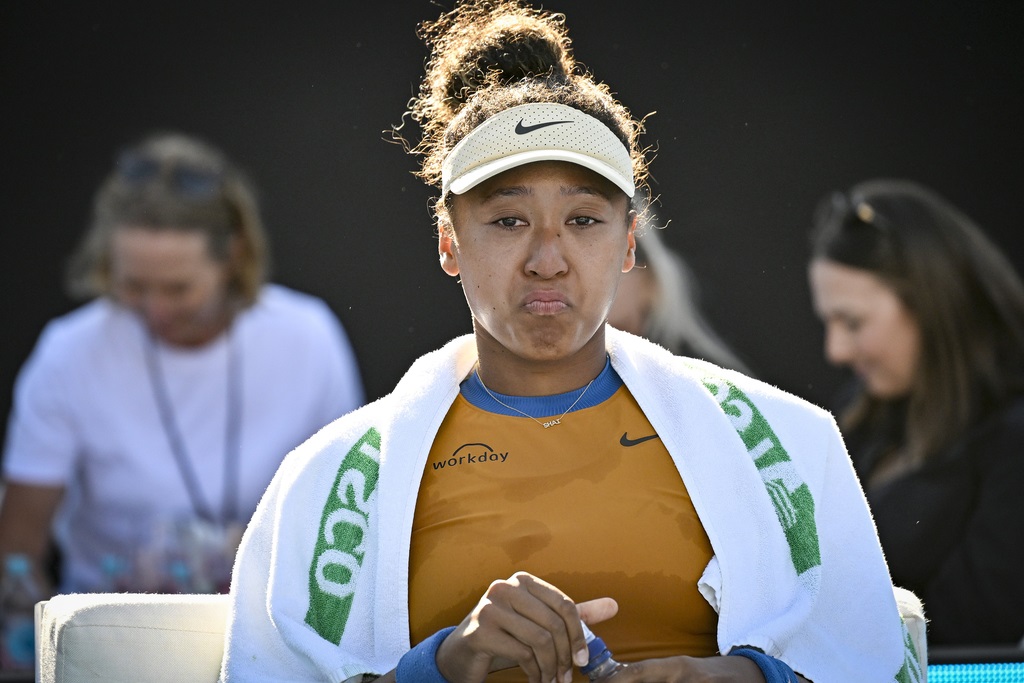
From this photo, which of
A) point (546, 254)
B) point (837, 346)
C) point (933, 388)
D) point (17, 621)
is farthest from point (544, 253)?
point (17, 621)

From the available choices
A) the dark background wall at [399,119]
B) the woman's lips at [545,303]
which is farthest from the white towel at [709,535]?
the dark background wall at [399,119]

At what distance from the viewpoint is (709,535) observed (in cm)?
201

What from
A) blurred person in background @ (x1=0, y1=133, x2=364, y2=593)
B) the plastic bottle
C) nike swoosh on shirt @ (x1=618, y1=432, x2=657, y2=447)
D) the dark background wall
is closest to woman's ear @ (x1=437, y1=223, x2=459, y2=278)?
nike swoosh on shirt @ (x1=618, y1=432, x2=657, y2=447)

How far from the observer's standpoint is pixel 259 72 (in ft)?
12.7

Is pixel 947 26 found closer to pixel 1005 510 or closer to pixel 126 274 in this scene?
pixel 1005 510

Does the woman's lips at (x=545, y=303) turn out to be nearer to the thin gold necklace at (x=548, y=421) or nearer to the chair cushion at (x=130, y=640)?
the thin gold necklace at (x=548, y=421)

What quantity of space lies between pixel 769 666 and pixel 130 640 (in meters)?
1.00

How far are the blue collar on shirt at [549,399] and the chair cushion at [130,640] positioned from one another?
0.57m

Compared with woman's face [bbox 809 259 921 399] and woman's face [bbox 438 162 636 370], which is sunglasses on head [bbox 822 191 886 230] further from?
woman's face [bbox 438 162 636 370]

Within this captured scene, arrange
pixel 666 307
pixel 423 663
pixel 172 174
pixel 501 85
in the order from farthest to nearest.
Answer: pixel 666 307 → pixel 172 174 → pixel 501 85 → pixel 423 663

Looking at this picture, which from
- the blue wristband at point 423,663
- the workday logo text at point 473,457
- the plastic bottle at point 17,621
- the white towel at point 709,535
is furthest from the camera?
the plastic bottle at point 17,621

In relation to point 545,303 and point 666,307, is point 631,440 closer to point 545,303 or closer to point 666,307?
point 545,303

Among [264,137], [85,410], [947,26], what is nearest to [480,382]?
[264,137]

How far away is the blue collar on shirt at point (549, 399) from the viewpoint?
2.14 m
